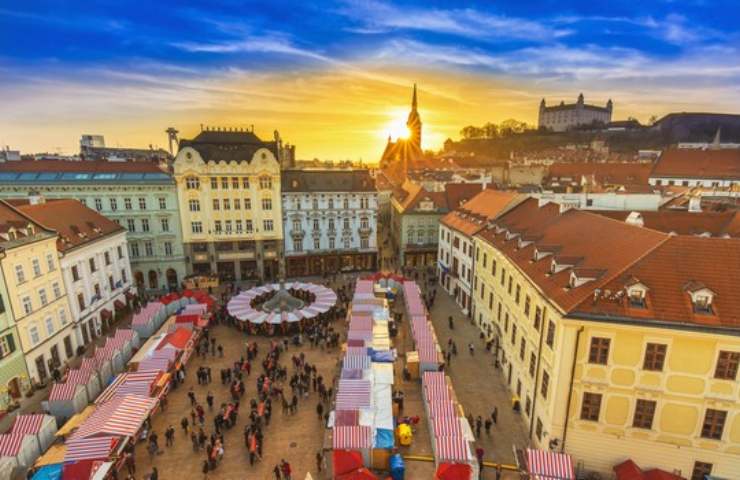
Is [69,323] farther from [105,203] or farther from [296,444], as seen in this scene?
[296,444]

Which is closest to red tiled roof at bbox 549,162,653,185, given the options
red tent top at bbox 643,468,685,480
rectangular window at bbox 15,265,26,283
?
red tent top at bbox 643,468,685,480

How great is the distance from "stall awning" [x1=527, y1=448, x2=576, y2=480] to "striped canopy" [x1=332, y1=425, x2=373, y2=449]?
6.97 meters

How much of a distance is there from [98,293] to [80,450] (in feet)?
67.5

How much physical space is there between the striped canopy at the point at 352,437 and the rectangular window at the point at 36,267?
78.2ft

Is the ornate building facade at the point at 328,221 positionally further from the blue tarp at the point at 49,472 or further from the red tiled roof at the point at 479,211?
the blue tarp at the point at 49,472

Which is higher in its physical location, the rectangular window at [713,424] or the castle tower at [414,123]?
the castle tower at [414,123]

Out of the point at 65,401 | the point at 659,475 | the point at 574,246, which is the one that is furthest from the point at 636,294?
the point at 65,401

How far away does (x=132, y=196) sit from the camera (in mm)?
41219

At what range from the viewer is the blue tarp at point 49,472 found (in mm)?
→ 15711

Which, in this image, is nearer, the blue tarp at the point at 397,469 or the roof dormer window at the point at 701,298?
the roof dormer window at the point at 701,298

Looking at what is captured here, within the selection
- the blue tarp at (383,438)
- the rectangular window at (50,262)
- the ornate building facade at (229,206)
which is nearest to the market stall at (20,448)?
the rectangular window at (50,262)

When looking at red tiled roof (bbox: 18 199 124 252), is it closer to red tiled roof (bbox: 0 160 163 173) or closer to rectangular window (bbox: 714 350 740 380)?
red tiled roof (bbox: 0 160 163 173)

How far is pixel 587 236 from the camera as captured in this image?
23.4 m

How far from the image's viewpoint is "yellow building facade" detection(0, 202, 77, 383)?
24375 mm
